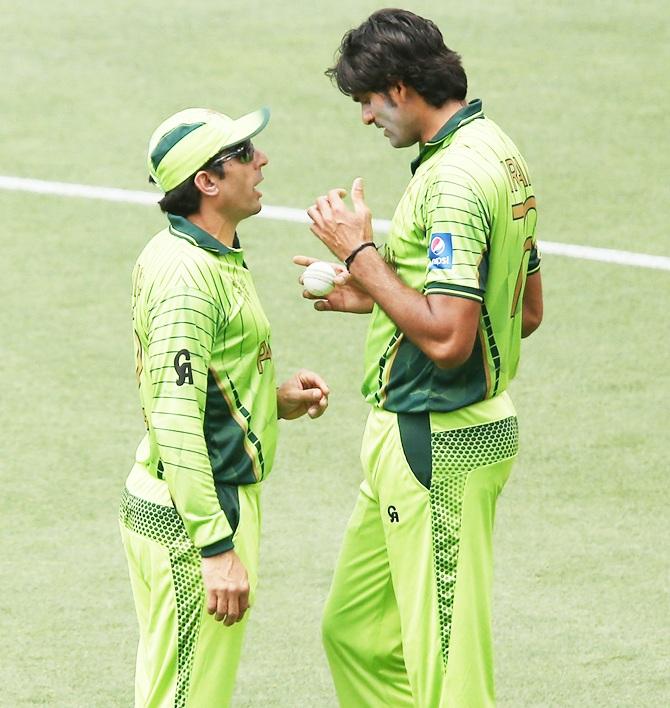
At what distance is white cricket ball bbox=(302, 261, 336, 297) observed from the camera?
518 centimetres

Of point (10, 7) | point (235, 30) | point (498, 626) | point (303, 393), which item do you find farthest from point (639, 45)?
point (303, 393)

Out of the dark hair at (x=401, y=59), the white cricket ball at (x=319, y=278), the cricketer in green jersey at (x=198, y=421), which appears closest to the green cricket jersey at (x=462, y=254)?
the dark hair at (x=401, y=59)

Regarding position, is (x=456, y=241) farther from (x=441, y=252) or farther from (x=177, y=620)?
(x=177, y=620)

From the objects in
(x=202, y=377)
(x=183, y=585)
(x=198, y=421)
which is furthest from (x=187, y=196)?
(x=183, y=585)

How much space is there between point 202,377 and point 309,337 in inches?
208

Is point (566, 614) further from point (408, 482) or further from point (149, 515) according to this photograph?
point (149, 515)

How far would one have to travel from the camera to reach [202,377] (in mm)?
4527

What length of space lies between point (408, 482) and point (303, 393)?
0.43 m

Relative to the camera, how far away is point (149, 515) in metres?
4.73

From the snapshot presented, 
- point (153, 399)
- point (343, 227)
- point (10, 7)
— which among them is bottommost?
point (10, 7)

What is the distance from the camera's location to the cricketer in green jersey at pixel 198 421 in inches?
177

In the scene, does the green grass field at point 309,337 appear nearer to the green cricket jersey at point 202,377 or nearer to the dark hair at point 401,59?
the green cricket jersey at point 202,377

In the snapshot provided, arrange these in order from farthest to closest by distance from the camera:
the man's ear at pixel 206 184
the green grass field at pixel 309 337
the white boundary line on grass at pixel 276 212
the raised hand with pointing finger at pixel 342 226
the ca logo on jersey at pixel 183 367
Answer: the white boundary line on grass at pixel 276 212
the green grass field at pixel 309 337
the raised hand with pointing finger at pixel 342 226
the man's ear at pixel 206 184
the ca logo on jersey at pixel 183 367

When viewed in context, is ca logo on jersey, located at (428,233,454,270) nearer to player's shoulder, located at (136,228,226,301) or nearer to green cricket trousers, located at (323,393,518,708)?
green cricket trousers, located at (323,393,518,708)
